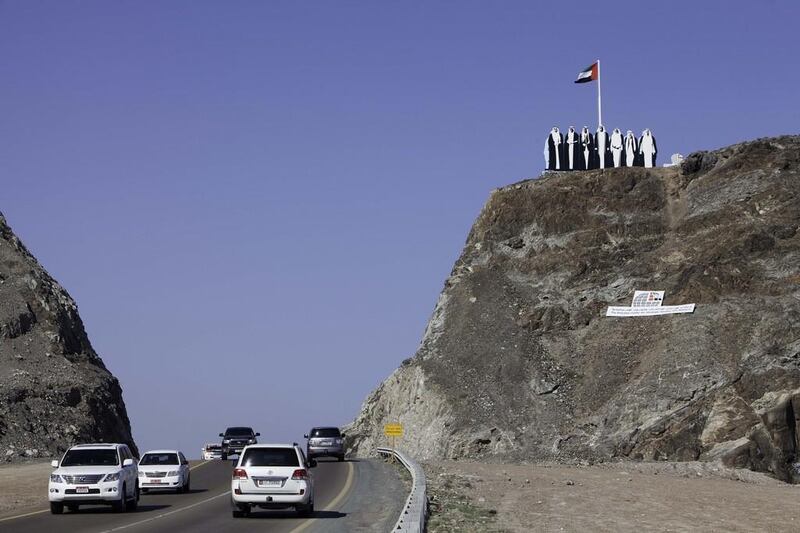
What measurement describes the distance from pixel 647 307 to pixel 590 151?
706 inches

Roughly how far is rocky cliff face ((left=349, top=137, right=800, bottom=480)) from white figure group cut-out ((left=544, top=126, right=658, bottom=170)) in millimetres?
1813

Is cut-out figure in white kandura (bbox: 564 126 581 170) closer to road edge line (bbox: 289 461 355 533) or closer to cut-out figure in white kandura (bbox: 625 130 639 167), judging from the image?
cut-out figure in white kandura (bbox: 625 130 639 167)

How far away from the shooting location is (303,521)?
27578mm

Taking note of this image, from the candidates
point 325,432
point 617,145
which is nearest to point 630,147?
point 617,145

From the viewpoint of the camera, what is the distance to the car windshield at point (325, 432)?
6122cm

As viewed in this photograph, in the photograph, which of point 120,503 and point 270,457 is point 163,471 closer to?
point 120,503

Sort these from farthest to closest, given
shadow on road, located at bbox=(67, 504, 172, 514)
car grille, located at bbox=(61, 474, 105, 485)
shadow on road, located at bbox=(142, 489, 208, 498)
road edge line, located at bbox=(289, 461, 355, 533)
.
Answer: shadow on road, located at bbox=(142, 489, 208, 498)
shadow on road, located at bbox=(67, 504, 172, 514)
car grille, located at bbox=(61, 474, 105, 485)
road edge line, located at bbox=(289, 461, 355, 533)

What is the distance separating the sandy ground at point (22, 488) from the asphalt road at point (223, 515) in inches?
87.3

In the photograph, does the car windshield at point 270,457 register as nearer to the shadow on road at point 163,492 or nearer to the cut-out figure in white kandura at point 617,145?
the shadow on road at point 163,492

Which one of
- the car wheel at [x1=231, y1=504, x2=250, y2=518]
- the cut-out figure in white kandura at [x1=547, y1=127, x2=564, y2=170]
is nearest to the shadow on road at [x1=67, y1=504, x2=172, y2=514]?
the car wheel at [x1=231, y1=504, x2=250, y2=518]

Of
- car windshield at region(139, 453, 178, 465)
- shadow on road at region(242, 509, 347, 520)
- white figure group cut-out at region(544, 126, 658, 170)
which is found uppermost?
white figure group cut-out at region(544, 126, 658, 170)

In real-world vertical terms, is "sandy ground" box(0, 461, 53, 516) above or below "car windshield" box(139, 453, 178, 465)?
below

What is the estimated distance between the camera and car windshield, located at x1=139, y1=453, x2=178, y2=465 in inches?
1585

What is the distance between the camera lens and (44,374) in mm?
75625
